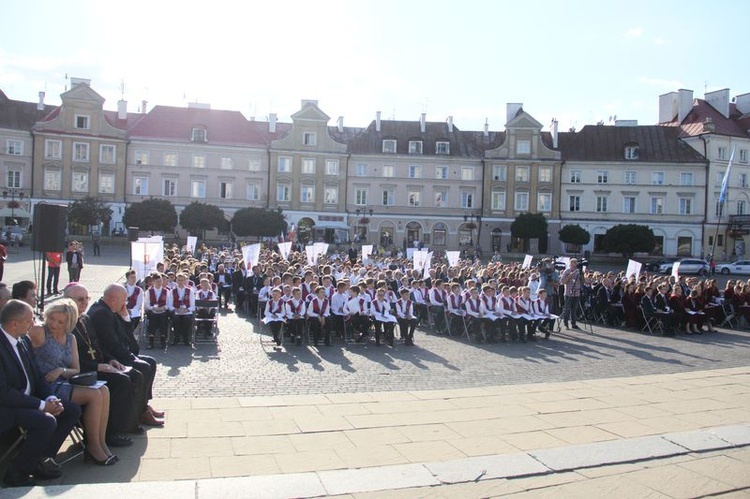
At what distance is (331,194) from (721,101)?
4434 centimetres

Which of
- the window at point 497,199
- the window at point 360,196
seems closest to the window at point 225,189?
the window at point 360,196

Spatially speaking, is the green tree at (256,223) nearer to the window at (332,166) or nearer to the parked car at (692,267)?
the window at (332,166)

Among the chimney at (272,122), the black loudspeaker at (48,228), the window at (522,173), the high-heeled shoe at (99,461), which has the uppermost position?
the chimney at (272,122)

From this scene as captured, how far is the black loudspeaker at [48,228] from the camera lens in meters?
13.0

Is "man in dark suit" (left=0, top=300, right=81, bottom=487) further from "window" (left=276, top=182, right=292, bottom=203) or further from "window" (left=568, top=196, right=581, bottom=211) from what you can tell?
"window" (left=568, top=196, right=581, bottom=211)

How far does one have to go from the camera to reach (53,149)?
207 ft

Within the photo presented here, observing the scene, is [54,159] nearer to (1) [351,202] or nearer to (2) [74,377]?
(1) [351,202]

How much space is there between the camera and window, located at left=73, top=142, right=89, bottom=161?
63594 millimetres

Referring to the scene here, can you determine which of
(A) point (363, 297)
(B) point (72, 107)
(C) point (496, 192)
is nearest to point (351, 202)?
(C) point (496, 192)

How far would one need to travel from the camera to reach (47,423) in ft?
19.5

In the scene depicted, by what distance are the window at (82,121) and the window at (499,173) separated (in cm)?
4127

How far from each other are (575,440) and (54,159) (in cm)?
6531

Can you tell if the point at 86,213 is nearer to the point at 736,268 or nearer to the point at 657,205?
the point at 736,268

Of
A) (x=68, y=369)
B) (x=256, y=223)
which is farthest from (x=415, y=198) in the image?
(x=68, y=369)
